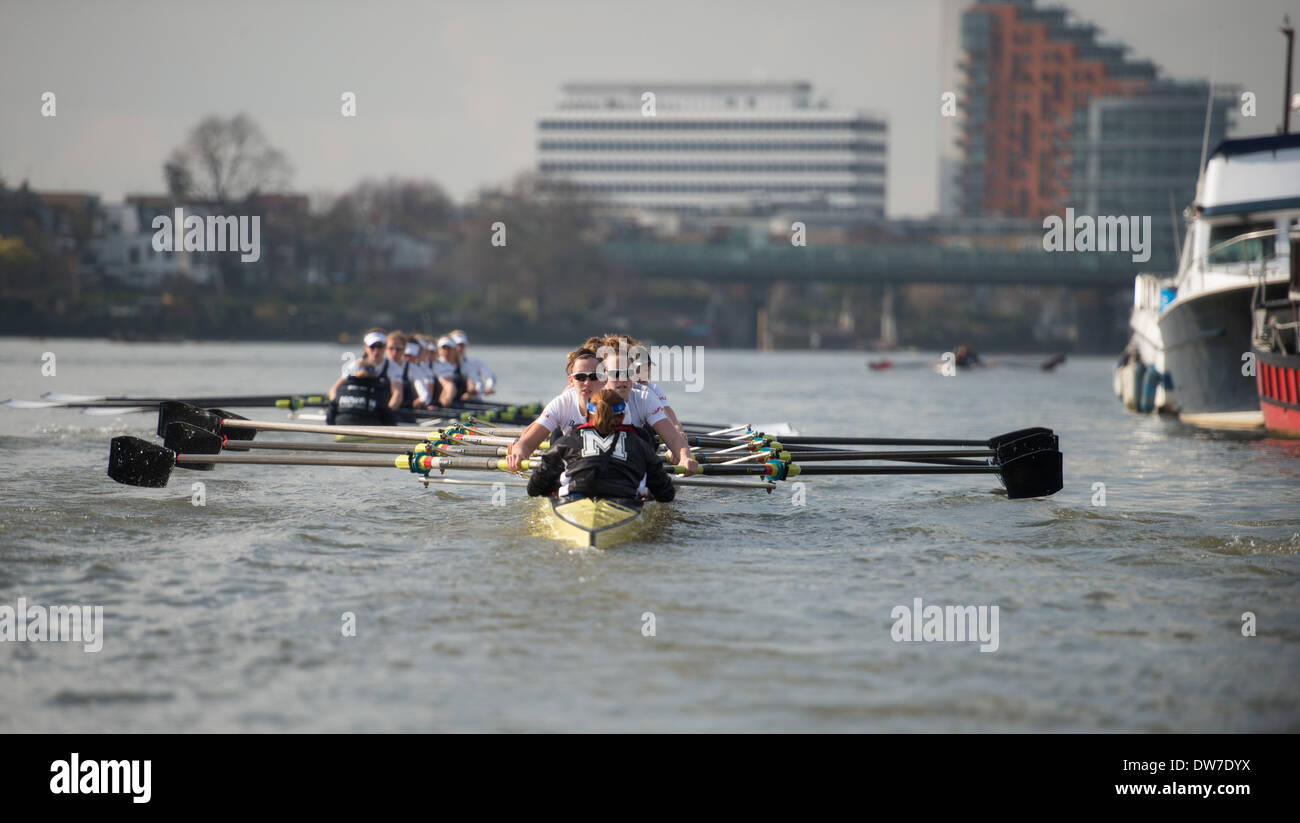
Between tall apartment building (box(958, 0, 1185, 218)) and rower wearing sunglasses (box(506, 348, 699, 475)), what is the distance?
6912 inches

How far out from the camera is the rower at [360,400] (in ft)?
59.2

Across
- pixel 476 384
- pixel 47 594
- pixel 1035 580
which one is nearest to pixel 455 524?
pixel 47 594

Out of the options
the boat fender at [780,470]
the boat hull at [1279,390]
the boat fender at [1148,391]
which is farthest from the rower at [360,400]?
the boat fender at [1148,391]

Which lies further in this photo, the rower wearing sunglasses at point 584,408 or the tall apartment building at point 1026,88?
the tall apartment building at point 1026,88

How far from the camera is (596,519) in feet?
37.5

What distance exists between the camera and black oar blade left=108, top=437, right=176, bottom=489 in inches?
565

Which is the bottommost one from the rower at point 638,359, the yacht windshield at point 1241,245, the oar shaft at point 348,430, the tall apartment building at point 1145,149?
the oar shaft at point 348,430

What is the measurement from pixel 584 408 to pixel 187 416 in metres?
6.13

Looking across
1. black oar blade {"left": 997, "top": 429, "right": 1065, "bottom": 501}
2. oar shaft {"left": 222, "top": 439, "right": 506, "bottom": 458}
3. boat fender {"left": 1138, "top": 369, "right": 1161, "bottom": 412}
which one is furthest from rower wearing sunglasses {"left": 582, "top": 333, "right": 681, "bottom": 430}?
boat fender {"left": 1138, "top": 369, "right": 1161, "bottom": 412}

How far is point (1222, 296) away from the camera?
976 inches

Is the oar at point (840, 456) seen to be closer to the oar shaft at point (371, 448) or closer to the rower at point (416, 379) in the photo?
the oar shaft at point (371, 448)

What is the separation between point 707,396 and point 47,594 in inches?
1375

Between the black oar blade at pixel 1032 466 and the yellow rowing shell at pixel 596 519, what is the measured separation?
16.2ft

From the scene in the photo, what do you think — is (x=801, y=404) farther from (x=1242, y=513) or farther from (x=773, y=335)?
(x=773, y=335)
